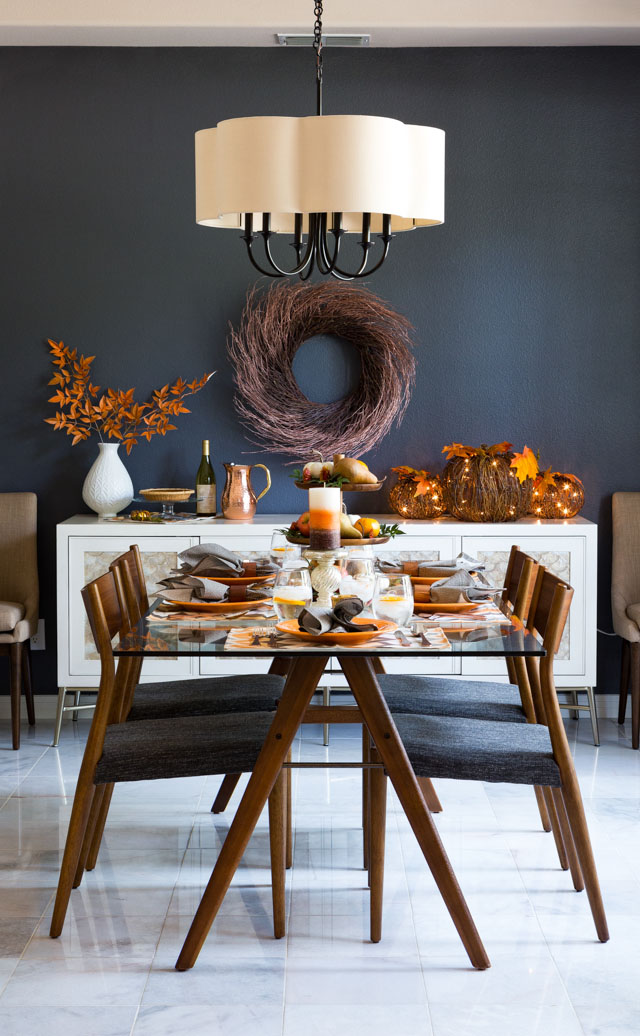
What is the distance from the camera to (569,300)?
13.6 ft

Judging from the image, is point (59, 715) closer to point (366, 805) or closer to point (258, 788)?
point (366, 805)

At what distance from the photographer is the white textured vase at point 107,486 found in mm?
3934

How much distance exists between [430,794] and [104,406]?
1.99m

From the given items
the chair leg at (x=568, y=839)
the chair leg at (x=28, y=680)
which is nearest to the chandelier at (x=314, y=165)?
the chair leg at (x=568, y=839)

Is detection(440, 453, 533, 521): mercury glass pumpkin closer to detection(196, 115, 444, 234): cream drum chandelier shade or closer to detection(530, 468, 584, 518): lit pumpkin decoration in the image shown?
detection(530, 468, 584, 518): lit pumpkin decoration

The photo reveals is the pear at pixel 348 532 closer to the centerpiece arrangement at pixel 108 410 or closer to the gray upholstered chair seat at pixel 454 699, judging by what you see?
the gray upholstered chair seat at pixel 454 699

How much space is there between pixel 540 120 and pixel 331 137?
211 cm

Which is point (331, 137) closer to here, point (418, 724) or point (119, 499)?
point (418, 724)

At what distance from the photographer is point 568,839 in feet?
8.32

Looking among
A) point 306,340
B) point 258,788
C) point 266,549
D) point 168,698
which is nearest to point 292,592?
point 258,788

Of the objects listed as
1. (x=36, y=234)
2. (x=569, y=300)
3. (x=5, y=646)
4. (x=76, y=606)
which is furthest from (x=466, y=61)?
(x=5, y=646)

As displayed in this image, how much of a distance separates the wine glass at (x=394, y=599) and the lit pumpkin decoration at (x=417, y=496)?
1710 mm

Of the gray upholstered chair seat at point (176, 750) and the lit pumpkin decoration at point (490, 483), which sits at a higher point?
the lit pumpkin decoration at point (490, 483)

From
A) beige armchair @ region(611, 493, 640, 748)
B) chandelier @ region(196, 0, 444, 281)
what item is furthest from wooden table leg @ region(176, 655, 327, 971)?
beige armchair @ region(611, 493, 640, 748)
